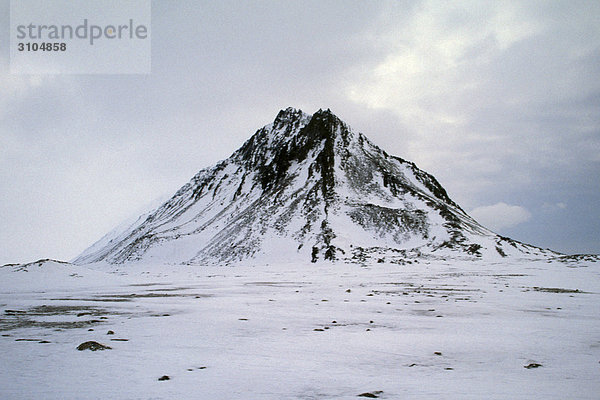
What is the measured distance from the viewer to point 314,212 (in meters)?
81.4

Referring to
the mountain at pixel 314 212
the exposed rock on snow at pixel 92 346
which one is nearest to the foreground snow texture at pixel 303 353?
the exposed rock on snow at pixel 92 346

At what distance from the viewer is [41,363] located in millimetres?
4551

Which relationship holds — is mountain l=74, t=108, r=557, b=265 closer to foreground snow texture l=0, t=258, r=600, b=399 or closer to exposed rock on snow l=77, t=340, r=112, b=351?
foreground snow texture l=0, t=258, r=600, b=399

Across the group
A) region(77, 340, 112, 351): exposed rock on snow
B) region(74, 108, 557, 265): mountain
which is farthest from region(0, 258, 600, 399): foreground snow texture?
region(74, 108, 557, 265): mountain

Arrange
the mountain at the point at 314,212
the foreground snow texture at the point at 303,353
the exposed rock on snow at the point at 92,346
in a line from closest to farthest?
the foreground snow texture at the point at 303,353, the exposed rock on snow at the point at 92,346, the mountain at the point at 314,212

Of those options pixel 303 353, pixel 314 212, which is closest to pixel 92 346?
pixel 303 353

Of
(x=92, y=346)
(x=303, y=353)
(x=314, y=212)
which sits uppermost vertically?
(x=314, y=212)

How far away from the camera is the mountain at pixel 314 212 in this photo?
220 ft

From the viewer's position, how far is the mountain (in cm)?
6706

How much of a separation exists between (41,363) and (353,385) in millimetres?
3962

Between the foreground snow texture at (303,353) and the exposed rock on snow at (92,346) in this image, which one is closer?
the foreground snow texture at (303,353)

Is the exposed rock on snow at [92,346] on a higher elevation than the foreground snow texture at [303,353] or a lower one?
higher

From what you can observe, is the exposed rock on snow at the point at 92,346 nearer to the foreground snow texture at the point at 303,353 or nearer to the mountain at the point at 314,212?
the foreground snow texture at the point at 303,353

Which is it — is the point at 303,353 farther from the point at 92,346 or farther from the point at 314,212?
the point at 314,212
